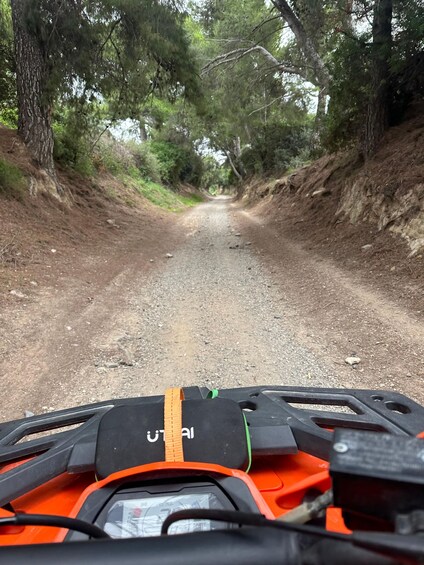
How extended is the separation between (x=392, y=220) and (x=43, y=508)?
760 cm

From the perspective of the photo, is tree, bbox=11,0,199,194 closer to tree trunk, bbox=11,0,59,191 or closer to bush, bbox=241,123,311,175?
tree trunk, bbox=11,0,59,191

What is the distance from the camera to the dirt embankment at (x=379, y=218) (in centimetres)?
610

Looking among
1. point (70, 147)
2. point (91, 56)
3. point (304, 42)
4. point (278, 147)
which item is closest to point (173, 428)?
point (91, 56)

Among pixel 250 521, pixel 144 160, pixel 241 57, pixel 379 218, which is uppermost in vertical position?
pixel 241 57

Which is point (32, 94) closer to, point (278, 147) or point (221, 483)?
point (221, 483)

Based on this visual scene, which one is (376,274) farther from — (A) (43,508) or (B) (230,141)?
(B) (230,141)

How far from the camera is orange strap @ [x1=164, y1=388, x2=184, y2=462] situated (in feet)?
4.43

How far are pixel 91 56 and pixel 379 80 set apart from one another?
6.81 metres

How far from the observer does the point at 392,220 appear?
7.32 meters

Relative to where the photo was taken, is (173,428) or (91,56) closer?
(173,428)

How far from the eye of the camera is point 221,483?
1289 mm

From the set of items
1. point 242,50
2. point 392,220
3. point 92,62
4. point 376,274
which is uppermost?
point 242,50

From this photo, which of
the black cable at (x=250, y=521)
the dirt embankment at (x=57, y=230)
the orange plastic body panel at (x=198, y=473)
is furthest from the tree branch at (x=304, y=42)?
the black cable at (x=250, y=521)

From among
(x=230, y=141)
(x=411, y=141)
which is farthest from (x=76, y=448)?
(x=230, y=141)
